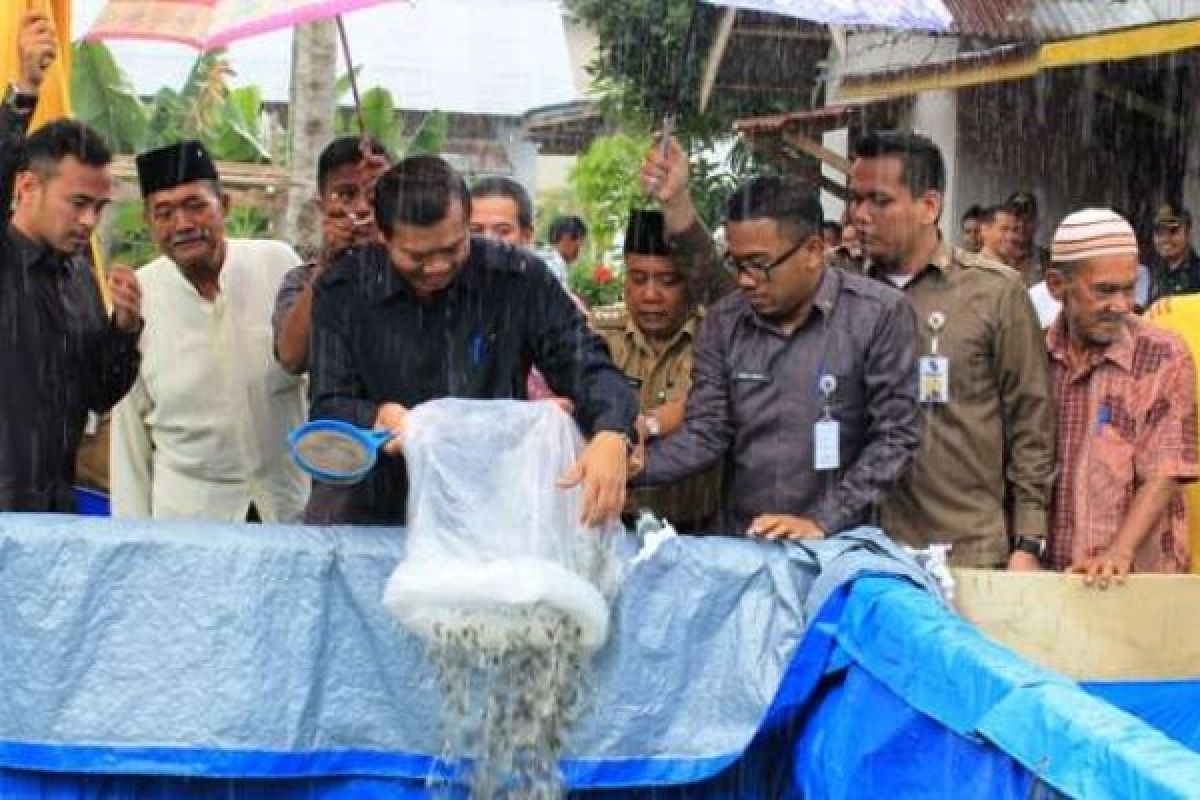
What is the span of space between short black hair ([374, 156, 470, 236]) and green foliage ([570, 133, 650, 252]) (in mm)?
16898

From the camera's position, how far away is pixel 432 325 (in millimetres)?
4375

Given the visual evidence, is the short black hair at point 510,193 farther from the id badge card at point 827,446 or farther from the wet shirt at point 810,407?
the id badge card at point 827,446

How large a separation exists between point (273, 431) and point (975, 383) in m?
2.04

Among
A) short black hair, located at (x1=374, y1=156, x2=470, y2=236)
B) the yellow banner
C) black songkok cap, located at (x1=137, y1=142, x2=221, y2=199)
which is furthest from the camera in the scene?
the yellow banner

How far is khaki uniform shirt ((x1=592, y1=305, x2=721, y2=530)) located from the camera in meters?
4.86

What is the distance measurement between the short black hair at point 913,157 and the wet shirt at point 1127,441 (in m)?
0.59

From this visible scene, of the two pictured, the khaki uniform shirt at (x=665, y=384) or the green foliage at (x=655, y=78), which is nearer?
the khaki uniform shirt at (x=665, y=384)

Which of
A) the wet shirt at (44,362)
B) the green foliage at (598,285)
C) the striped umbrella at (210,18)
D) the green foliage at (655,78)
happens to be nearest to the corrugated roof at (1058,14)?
the green foliage at (655,78)

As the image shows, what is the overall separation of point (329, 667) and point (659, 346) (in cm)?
147

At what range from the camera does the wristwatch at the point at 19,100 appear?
15.1 ft

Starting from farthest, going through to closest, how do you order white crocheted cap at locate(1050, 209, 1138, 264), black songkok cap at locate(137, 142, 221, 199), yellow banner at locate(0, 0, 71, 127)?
yellow banner at locate(0, 0, 71, 127), black songkok cap at locate(137, 142, 221, 199), white crocheted cap at locate(1050, 209, 1138, 264)

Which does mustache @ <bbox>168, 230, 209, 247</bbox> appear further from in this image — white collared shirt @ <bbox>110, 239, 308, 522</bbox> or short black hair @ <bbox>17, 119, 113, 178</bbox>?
short black hair @ <bbox>17, 119, 113, 178</bbox>

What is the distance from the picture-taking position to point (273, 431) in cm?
543

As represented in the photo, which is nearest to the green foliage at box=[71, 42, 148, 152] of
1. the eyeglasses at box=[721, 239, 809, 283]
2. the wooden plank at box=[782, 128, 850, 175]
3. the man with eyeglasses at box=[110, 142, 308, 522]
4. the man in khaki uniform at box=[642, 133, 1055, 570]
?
the wooden plank at box=[782, 128, 850, 175]
